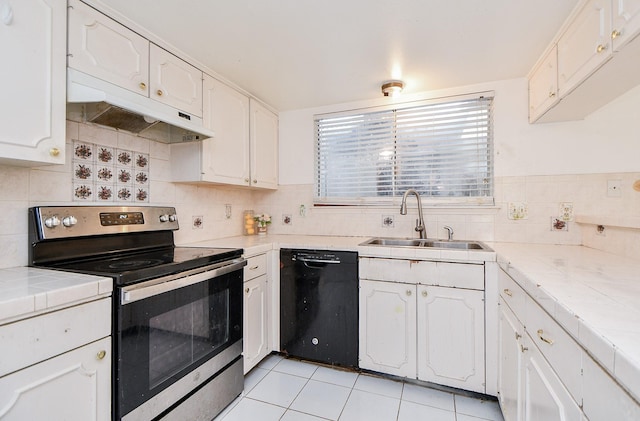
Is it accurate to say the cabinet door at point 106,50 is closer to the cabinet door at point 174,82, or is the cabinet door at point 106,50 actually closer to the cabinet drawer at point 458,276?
the cabinet door at point 174,82

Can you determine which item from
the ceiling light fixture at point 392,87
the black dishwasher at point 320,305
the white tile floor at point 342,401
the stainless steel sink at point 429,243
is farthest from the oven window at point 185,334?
the ceiling light fixture at point 392,87

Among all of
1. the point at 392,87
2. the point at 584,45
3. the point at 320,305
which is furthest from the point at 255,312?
the point at 584,45

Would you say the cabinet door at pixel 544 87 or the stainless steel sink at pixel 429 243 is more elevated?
the cabinet door at pixel 544 87

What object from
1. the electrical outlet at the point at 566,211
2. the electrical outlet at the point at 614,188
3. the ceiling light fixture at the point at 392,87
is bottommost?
the electrical outlet at the point at 566,211

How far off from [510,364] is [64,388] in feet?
5.88

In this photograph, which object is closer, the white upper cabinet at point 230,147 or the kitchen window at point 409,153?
the white upper cabinet at point 230,147

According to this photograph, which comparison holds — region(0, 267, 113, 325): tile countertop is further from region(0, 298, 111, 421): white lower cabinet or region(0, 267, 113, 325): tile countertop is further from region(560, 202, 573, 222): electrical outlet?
region(560, 202, 573, 222): electrical outlet

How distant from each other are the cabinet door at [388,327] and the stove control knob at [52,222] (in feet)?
5.52

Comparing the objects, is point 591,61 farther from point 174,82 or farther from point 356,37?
point 174,82

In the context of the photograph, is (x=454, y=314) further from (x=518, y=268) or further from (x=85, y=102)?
(x=85, y=102)

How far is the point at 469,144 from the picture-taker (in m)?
2.32

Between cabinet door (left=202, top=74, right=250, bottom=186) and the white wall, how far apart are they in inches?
46.4

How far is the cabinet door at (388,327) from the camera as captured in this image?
1888 millimetres

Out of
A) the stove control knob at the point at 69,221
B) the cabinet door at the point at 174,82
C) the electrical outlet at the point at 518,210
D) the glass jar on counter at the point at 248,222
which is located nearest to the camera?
the stove control knob at the point at 69,221
